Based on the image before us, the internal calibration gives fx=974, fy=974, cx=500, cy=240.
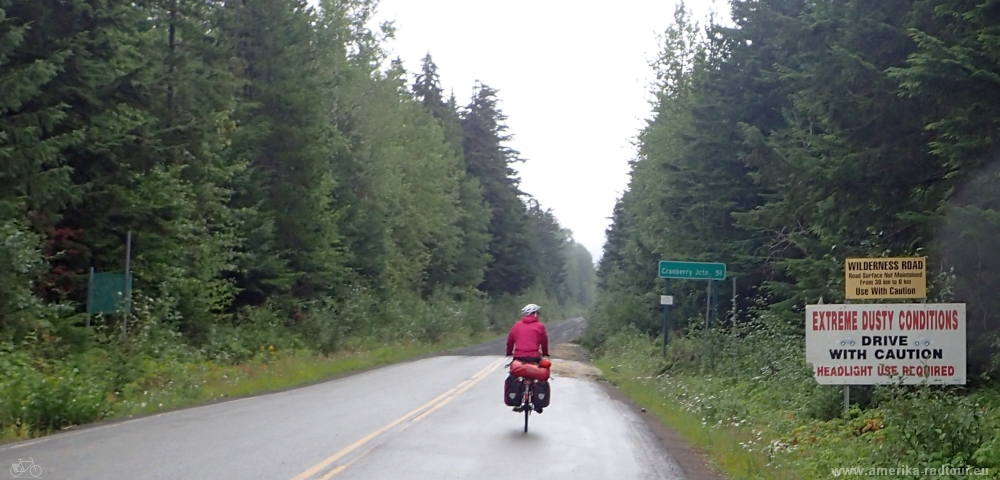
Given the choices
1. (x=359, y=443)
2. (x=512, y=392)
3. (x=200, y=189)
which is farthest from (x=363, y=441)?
(x=200, y=189)

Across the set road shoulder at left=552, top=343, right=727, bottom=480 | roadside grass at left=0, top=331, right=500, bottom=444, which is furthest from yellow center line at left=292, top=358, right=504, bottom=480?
roadside grass at left=0, top=331, right=500, bottom=444

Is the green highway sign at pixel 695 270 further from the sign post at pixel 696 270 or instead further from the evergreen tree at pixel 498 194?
the evergreen tree at pixel 498 194

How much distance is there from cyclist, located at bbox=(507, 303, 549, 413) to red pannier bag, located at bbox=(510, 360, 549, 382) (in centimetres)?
8

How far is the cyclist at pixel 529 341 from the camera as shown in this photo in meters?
15.5

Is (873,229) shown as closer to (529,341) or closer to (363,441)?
(529,341)

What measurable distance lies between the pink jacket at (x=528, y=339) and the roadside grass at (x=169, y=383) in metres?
6.30

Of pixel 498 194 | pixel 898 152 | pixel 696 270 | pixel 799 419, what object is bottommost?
pixel 799 419

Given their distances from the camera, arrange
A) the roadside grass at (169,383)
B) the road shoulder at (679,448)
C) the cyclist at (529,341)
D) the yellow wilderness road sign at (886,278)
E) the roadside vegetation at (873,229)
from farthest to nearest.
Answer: the cyclist at (529,341), the roadside grass at (169,383), the yellow wilderness road sign at (886,278), the road shoulder at (679,448), the roadside vegetation at (873,229)

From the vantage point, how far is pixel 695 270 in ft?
87.9

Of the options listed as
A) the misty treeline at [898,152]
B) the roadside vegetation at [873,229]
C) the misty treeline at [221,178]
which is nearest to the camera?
the roadside vegetation at [873,229]

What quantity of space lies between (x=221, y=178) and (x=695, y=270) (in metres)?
13.8

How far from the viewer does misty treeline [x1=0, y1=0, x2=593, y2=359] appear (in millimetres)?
18656

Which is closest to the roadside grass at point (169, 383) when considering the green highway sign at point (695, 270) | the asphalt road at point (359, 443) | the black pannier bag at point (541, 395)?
the asphalt road at point (359, 443)

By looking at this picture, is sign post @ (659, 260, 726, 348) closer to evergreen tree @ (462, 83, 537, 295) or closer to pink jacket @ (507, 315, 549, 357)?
pink jacket @ (507, 315, 549, 357)
